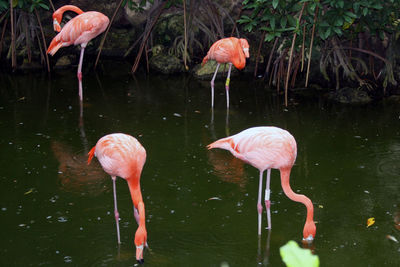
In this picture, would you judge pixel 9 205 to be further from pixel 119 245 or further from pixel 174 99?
pixel 174 99

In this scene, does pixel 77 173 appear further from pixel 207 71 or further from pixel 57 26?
pixel 207 71

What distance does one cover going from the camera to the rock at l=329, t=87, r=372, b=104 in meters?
6.98

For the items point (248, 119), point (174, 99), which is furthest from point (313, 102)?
point (174, 99)

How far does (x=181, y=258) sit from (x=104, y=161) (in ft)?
2.64

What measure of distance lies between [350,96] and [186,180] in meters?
3.18

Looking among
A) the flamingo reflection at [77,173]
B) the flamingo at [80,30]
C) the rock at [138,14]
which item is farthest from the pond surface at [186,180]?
the rock at [138,14]

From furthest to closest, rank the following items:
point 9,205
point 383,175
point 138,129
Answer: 1. point 138,129
2. point 383,175
3. point 9,205

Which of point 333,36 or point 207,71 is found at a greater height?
point 333,36

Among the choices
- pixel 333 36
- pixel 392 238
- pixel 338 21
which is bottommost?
pixel 392 238

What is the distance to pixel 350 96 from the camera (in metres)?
7.01

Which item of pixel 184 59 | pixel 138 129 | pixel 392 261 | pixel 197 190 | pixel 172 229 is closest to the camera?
pixel 392 261

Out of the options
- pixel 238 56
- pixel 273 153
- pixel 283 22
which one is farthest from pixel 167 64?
pixel 273 153

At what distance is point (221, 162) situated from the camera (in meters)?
5.14

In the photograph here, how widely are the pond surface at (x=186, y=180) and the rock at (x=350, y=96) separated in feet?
0.61
